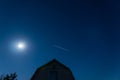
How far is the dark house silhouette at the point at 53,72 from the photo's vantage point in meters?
23.7

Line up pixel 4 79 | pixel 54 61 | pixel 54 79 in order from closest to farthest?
pixel 54 79 → pixel 54 61 → pixel 4 79

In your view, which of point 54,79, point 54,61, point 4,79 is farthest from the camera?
point 4,79

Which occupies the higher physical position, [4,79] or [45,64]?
[4,79]

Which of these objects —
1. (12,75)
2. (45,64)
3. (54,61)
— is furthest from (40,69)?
(12,75)

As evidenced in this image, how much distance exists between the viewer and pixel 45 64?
2486 centimetres

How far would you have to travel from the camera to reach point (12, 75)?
37.9 meters

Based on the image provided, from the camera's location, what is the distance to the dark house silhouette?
77.8ft

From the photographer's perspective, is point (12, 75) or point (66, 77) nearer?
point (66, 77)

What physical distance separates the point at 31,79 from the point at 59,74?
4.84m

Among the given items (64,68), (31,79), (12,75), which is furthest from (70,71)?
(12,75)

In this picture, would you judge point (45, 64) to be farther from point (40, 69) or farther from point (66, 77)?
point (66, 77)

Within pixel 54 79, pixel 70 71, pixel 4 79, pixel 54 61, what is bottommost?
pixel 54 79

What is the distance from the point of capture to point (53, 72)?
2425 cm

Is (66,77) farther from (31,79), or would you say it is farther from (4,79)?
Answer: (4,79)
